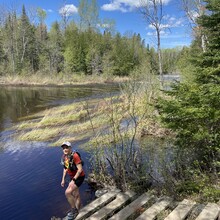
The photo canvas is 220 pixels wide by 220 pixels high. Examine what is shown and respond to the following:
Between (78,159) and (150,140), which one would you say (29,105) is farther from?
(78,159)

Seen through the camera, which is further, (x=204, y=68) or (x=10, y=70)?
(x=10, y=70)

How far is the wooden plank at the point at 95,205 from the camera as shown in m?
5.59

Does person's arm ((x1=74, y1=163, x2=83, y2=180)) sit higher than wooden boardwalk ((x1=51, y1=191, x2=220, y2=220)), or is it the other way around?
person's arm ((x1=74, y1=163, x2=83, y2=180))

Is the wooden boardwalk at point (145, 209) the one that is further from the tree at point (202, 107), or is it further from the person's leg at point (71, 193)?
the tree at point (202, 107)

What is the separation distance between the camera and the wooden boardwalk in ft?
17.0

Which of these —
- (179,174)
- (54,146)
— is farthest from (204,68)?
(54,146)

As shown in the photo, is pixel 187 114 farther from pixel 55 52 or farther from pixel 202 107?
pixel 55 52

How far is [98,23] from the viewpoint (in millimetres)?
70625

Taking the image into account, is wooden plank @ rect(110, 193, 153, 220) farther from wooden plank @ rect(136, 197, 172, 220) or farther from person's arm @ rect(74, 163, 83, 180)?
person's arm @ rect(74, 163, 83, 180)

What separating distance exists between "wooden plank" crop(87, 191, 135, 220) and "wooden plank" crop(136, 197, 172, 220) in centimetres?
66

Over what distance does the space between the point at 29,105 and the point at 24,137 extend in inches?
445

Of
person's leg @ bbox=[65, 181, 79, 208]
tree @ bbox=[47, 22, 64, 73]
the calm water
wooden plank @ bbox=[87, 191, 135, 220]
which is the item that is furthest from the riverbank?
person's leg @ bbox=[65, 181, 79, 208]

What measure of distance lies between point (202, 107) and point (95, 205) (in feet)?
10.6

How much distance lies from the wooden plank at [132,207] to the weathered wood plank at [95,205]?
1.87 feet
